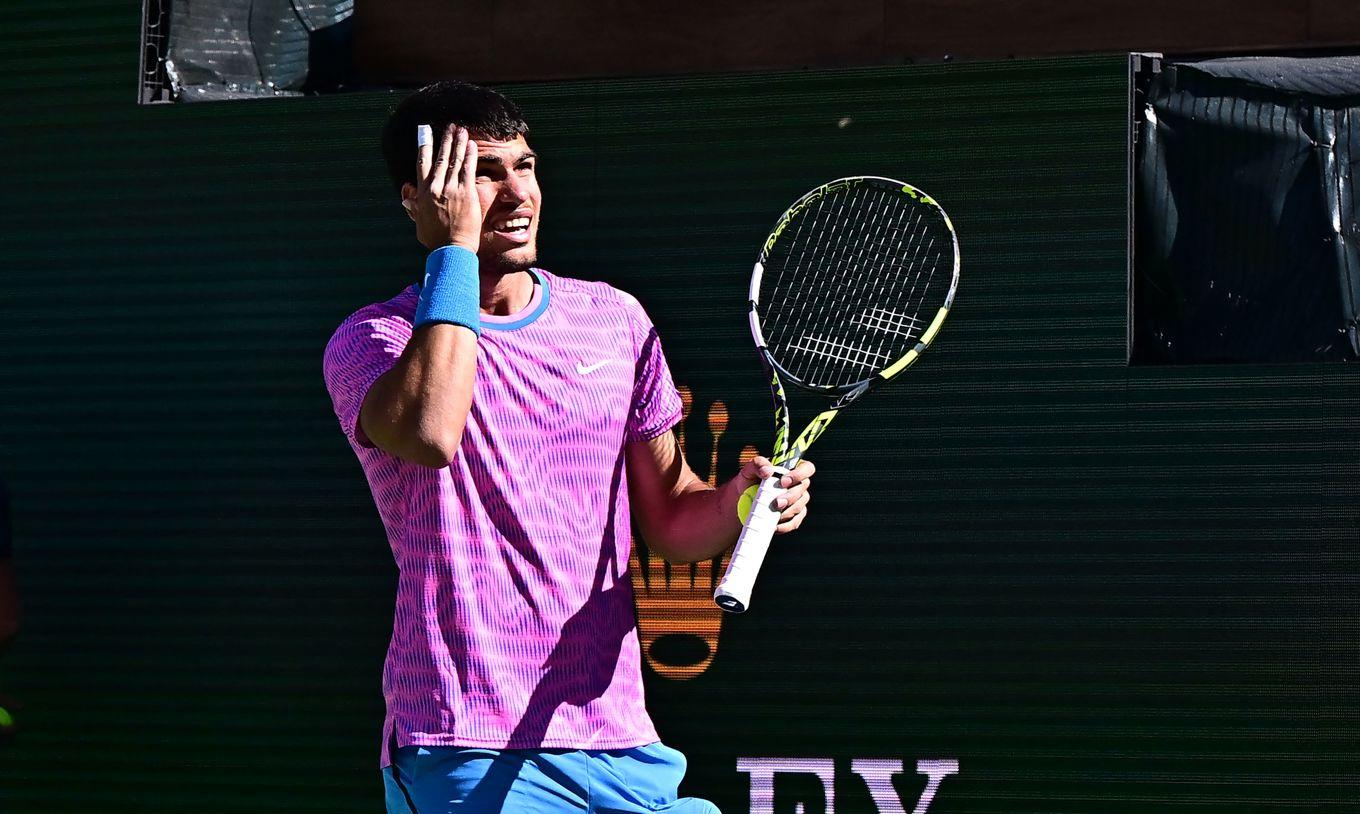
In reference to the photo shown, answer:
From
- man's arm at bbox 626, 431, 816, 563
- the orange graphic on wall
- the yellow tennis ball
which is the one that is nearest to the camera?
the yellow tennis ball

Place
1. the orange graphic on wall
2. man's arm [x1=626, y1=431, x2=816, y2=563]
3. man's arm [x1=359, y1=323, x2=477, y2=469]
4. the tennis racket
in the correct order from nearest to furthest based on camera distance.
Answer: man's arm [x1=359, y1=323, x2=477, y2=469]
man's arm [x1=626, y1=431, x2=816, y2=563]
the tennis racket
the orange graphic on wall

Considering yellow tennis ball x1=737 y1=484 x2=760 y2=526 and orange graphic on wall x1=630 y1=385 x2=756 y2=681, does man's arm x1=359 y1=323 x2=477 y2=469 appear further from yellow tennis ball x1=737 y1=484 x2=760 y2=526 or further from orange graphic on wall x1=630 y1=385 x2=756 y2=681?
orange graphic on wall x1=630 y1=385 x2=756 y2=681

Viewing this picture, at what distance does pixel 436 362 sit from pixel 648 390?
487 mm

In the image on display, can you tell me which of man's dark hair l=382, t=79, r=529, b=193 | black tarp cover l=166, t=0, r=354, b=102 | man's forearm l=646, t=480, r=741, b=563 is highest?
black tarp cover l=166, t=0, r=354, b=102

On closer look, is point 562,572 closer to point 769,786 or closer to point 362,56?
point 769,786

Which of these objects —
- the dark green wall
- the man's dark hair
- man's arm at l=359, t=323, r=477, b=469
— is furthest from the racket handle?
the dark green wall

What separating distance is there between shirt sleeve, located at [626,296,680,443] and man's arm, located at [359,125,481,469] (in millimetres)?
360

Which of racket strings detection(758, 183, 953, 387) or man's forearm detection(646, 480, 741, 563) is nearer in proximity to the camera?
man's forearm detection(646, 480, 741, 563)

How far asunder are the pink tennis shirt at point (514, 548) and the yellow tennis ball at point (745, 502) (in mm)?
178

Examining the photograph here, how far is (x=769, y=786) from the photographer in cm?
454

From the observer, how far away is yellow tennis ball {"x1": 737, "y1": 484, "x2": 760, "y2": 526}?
2510 millimetres

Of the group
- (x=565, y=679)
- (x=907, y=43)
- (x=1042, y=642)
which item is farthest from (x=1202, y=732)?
(x=565, y=679)

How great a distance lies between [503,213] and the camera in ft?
8.45

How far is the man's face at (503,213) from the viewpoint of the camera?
2.57 metres
